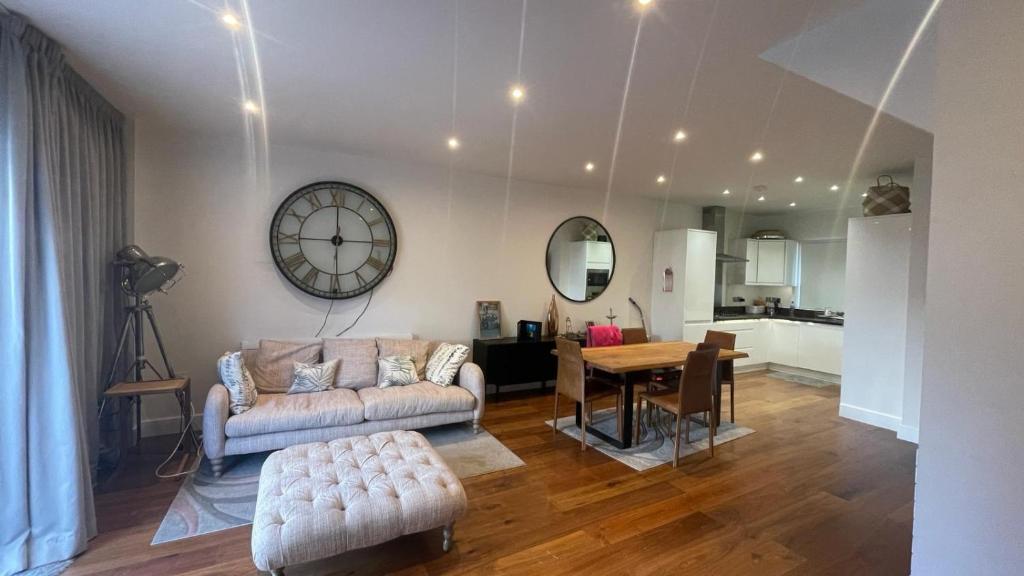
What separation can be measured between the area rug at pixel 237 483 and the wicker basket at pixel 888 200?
4.37m

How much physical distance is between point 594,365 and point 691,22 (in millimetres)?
2402

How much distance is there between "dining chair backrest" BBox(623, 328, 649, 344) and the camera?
4664mm

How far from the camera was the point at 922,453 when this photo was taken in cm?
119

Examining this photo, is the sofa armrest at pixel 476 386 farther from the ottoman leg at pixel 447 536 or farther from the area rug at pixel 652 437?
the ottoman leg at pixel 447 536

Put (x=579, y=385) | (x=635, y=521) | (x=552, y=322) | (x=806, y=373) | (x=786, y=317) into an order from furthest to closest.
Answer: (x=786, y=317)
(x=806, y=373)
(x=552, y=322)
(x=579, y=385)
(x=635, y=521)

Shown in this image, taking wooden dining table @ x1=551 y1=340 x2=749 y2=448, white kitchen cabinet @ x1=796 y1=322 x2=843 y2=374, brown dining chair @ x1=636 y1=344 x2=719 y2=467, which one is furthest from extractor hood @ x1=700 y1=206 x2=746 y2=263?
brown dining chair @ x1=636 y1=344 x2=719 y2=467

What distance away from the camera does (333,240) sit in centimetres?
413

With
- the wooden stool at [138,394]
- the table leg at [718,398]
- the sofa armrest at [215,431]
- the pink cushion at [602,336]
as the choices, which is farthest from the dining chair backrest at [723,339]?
the wooden stool at [138,394]

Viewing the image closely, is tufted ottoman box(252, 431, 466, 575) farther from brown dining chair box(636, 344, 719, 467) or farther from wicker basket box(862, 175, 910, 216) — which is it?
wicker basket box(862, 175, 910, 216)

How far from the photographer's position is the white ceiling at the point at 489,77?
6.28 feet

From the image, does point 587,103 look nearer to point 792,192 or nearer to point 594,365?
point 594,365

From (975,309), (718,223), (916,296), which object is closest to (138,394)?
(975,309)

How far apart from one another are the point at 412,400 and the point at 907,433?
14.7 ft

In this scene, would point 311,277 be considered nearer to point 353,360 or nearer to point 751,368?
point 353,360
